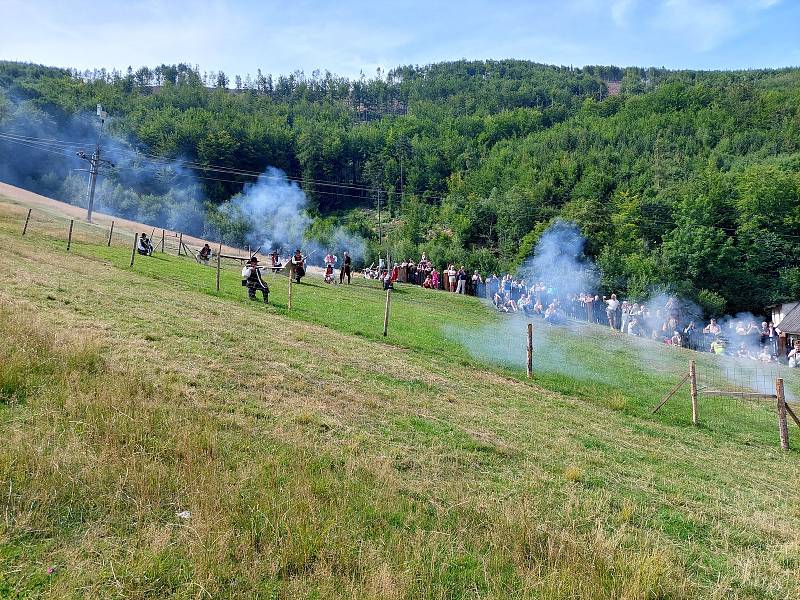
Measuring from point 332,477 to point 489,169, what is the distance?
101143 mm

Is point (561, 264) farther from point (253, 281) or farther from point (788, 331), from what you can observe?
point (253, 281)

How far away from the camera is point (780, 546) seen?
239 inches

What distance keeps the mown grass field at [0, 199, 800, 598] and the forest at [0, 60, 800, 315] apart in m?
39.1

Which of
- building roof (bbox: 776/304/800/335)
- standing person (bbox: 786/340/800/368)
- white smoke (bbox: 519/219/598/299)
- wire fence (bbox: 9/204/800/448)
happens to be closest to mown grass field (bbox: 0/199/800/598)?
wire fence (bbox: 9/204/800/448)

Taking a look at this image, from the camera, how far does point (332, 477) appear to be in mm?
5758

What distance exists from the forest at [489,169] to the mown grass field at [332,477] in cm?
3911

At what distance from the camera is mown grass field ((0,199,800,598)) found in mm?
4262

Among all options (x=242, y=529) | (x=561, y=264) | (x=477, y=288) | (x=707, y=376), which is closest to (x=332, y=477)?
(x=242, y=529)

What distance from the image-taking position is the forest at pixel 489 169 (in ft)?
190

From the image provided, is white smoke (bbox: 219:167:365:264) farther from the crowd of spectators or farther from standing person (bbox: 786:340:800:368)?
standing person (bbox: 786:340:800:368)

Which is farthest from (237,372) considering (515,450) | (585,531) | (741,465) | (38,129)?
(38,129)

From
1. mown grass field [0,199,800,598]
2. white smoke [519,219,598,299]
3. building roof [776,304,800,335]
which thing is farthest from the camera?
Answer: white smoke [519,219,598,299]

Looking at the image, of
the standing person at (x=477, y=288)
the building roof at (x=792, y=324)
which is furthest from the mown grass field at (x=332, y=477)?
the standing person at (x=477, y=288)

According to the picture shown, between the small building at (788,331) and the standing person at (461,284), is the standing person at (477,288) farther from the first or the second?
the small building at (788,331)
